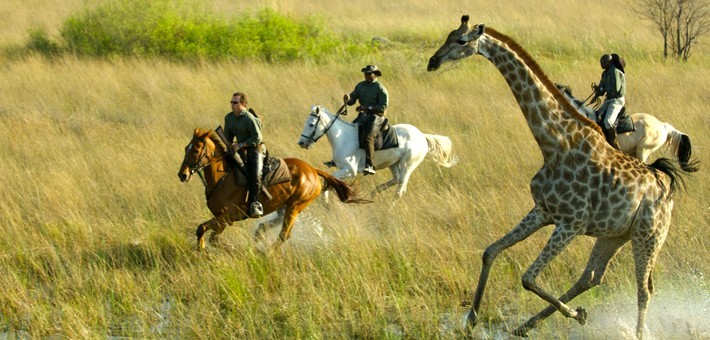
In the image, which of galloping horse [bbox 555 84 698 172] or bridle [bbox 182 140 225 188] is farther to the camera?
galloping horse [bbox 555 84 698 172]

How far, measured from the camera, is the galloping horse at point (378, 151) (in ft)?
39.0

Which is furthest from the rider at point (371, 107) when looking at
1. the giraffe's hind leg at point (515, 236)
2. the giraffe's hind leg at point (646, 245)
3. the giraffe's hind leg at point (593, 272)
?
the giraffe's hind leg at point (646, 245)

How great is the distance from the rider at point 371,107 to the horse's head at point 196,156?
3142mm

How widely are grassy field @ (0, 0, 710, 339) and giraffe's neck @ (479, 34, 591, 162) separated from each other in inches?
59.0

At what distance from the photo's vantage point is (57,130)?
1543 centimetres

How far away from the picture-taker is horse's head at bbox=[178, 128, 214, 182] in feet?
29.4

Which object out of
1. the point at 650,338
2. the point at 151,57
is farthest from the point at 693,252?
the point at 151,57

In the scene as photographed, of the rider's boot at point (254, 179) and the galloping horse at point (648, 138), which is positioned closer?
the rider's boot at point (254, 179)

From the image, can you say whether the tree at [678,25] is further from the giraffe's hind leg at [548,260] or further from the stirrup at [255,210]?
the giraffe's hind leg at [548,260]

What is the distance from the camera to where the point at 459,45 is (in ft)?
22.1

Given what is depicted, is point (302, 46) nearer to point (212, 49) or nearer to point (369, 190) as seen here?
point (212, 49)

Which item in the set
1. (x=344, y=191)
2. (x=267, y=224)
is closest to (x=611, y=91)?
(x=344, y=191)

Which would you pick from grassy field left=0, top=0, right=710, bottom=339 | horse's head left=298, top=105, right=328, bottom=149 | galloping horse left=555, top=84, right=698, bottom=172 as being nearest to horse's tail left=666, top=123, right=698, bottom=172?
galloping horse left=555, top=84, right=698, bottom=172

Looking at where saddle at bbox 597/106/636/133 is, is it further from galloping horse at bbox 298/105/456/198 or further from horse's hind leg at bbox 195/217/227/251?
horse's hind leg at bbox 195/217/227/251
